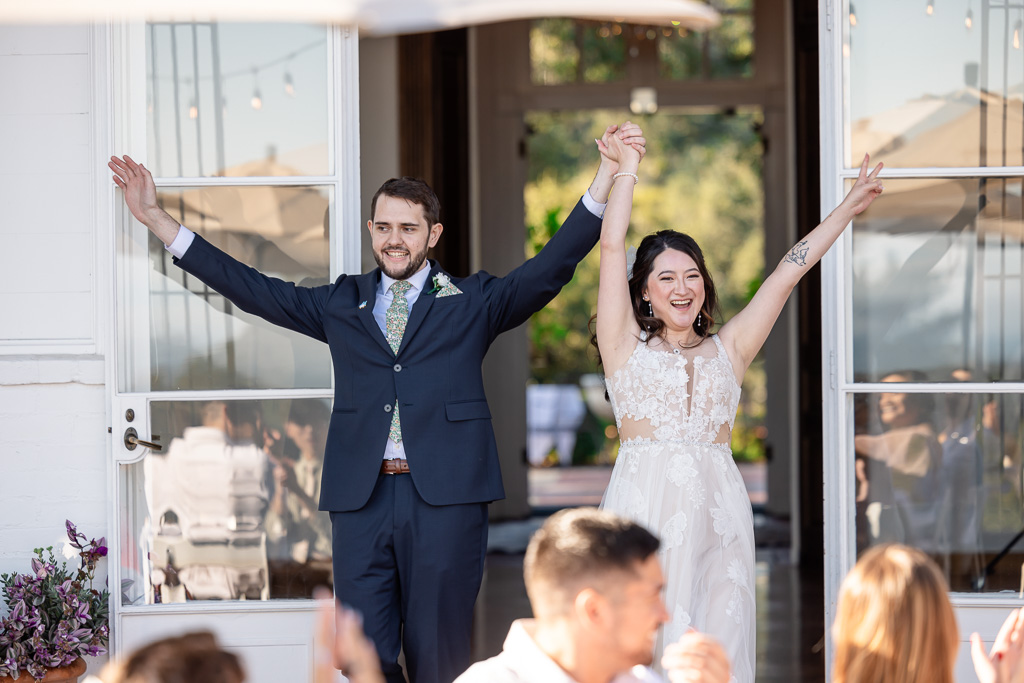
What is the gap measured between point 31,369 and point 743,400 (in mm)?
11198

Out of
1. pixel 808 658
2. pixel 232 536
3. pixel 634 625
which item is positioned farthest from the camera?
pixel 808 658

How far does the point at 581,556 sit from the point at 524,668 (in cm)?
19

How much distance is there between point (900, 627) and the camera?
Answer: 60.4 inches

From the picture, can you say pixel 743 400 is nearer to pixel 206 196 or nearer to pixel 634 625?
pixel 206 196

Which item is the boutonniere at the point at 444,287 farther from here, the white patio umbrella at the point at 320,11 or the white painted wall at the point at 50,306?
the white painted wall at the point at 50,306

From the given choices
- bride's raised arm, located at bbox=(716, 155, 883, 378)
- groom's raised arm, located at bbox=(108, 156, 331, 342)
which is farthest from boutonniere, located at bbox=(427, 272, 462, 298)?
bride's raised arm, located at bbox=(716, 155, 883, 378)

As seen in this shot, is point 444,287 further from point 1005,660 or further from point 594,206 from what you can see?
point 1005,660

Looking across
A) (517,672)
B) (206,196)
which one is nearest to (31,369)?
(206,196)

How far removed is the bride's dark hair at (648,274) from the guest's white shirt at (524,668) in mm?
1369

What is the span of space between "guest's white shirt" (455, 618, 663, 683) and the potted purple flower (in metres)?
1.98

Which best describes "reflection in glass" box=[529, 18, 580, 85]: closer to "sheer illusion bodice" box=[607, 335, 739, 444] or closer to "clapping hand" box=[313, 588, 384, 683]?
"sheer illusion bodice" box=[607, 335, 739, 444]

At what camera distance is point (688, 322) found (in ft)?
9.46

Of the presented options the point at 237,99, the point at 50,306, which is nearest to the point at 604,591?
the point at 237,99

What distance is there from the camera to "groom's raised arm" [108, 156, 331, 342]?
3047 mm
